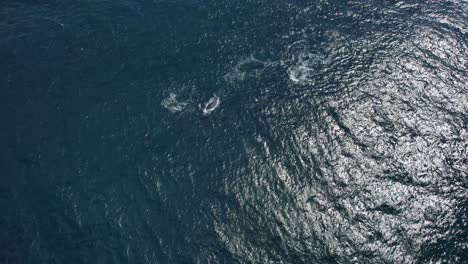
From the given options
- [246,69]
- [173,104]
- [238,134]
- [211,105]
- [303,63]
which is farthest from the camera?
[246,69]

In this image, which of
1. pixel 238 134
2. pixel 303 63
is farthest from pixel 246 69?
pixel 238 134

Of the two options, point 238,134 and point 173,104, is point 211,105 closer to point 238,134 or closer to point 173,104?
point 173,104

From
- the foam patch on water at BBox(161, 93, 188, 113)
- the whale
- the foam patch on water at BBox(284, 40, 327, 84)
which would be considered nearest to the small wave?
the foam patch on water at BBox(284, 40, 327, 84)

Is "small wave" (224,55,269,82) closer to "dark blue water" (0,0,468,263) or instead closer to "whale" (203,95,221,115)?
"dark blue water" (0,0,468,263)

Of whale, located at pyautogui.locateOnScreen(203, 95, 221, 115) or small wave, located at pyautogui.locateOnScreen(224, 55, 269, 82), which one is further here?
small wave, located at pyautogui.locateOnScreen(224, 55, 269, 82)

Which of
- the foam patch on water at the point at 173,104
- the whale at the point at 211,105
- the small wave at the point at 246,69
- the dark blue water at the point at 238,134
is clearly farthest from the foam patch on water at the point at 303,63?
the foam patch on water at the point at 173,104

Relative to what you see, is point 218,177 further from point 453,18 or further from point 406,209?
point 453,18

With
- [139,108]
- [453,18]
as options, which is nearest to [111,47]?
[139,108]
